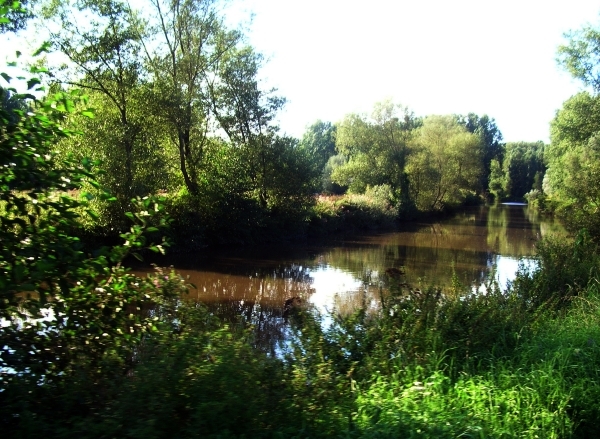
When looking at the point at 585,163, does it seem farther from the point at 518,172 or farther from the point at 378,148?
the point at 518,172

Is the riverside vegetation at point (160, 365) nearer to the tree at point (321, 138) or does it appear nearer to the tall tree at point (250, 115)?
the tall tree at point (250, 115)

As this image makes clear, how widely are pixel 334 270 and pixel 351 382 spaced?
1335cm

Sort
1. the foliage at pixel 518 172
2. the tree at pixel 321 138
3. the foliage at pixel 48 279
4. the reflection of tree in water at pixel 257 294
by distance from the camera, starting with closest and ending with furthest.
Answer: the foliage at pixel 48 279 < the reflection of tree in water at pixel 257 294 < the tree at pixel 321 138 < the foliage at pixel 518 172

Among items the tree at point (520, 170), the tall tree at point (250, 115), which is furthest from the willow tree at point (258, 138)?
the tree at point (520, 170)

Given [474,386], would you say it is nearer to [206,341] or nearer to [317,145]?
[206,341]

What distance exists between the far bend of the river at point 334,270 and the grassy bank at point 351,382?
1.63m

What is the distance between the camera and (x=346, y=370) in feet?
16.4

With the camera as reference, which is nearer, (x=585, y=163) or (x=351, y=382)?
(x=351, y=382)

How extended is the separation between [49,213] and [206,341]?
1468 millimetres

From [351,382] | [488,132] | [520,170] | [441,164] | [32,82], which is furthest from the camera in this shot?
[488,132]

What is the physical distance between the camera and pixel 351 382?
4.56 m

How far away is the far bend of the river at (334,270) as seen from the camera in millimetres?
12008

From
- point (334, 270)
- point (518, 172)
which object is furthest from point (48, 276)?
point (518, 172)

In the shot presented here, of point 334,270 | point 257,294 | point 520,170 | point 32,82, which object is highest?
point 520,170
